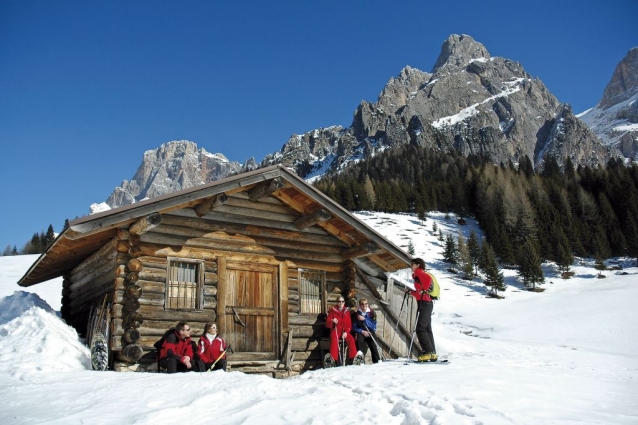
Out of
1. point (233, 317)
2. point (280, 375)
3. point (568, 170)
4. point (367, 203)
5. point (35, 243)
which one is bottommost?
point (280, 375)

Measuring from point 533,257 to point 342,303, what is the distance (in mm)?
43078

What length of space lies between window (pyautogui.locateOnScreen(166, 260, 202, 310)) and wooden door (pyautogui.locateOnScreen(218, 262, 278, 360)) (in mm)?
602

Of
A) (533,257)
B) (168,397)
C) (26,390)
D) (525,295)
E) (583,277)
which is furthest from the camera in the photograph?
(583,277)

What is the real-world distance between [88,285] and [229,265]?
3974mm

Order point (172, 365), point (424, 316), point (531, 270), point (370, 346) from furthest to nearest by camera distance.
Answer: point (531, 270) → point (370, 346) → point (424, 316) → point (172, 365)

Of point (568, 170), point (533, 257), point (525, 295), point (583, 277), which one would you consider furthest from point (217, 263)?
point (568, 170)

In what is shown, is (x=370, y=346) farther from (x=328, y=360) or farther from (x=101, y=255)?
(x=101, y=255)

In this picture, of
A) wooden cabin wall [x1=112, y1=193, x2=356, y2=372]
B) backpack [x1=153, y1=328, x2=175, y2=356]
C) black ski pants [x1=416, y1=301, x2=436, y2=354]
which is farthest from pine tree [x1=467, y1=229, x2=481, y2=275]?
backpack [x1=153, y1=328, x2=175, y2=356]

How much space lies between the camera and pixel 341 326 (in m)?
11.5

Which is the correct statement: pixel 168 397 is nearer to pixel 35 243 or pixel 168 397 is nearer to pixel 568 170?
pixel 35 243

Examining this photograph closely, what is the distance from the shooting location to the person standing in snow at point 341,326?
11.5 m

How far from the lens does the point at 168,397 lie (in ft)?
19.4

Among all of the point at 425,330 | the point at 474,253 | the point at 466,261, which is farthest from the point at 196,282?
the point at 474,253

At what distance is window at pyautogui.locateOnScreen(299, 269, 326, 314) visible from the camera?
12.2 meters
